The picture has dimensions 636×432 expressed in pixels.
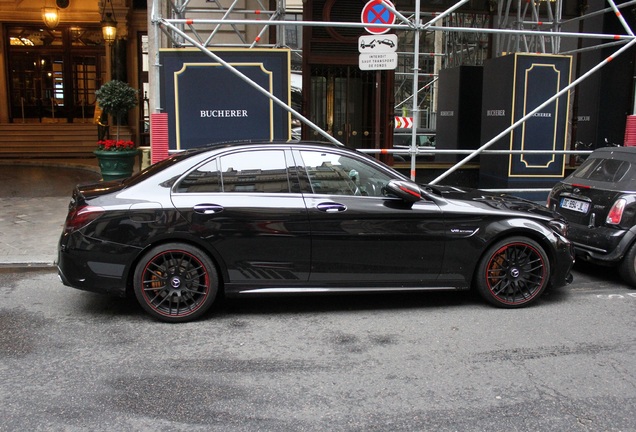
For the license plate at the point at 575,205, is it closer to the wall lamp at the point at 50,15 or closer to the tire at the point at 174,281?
the tire at the point at 174,281

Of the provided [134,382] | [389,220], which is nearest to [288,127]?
[389,220]

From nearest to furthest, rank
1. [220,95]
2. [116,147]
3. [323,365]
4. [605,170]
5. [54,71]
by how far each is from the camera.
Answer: [323,365] → [605,170] → [220,95] → [116,147] → [54,71]

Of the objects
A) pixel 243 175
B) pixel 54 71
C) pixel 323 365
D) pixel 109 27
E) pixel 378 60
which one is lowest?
pixel 323 365

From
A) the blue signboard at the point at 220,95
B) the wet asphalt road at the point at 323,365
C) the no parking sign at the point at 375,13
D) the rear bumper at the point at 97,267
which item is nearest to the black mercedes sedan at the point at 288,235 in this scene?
the rear bumper at the point at 97,267

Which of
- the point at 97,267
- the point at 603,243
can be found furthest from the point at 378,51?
the point at 97,267

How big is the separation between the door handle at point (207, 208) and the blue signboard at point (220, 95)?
159 inches

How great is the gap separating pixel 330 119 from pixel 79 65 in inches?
468

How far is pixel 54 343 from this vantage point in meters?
4.88

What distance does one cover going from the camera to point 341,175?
5594 mm

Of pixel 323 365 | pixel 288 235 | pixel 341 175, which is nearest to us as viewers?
pixel 323 365

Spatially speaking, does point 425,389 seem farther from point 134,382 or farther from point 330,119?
point 330,119

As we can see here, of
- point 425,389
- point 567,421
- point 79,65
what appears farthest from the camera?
point 79,65

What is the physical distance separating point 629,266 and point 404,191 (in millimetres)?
2844

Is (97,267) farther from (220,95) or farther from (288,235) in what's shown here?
(220,95)
